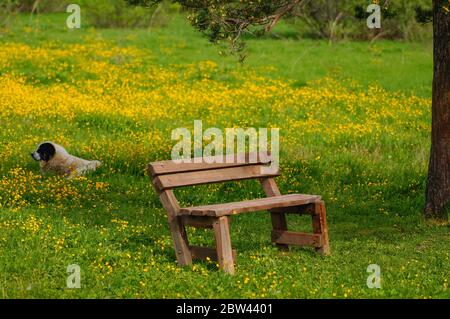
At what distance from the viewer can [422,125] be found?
57.2 feet

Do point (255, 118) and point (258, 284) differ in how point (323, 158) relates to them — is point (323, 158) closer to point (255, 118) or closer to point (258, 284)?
point (255, 118)

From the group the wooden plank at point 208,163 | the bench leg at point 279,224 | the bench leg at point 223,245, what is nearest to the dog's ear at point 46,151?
the wooden plank at point 208,163

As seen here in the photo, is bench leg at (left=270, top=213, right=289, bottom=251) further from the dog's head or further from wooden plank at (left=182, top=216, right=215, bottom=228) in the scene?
the dog's head

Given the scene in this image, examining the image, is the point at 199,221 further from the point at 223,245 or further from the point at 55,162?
the point at 55,162

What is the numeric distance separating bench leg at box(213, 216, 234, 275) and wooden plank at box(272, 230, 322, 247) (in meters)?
1.27

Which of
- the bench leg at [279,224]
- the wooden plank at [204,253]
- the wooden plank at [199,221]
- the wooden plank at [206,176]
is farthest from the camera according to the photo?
the bench leg at [279,224]

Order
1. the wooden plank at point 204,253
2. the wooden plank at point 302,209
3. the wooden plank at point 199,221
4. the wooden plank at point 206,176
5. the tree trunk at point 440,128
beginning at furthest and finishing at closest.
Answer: the tree trunk at point 440,128
the wooden plank at point 302,209
the wooden plank at point 206,176
the wooden plank at point 204,253
the wooden plank at point 199,221

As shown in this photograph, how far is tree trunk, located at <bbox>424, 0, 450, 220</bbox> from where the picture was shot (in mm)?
11023

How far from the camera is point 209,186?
42.2 feet

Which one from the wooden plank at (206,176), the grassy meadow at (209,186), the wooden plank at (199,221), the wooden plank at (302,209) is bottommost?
the grassy meadow at (209,186)

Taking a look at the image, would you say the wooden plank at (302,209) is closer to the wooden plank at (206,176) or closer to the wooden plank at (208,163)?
the wooden plank at (206,176)

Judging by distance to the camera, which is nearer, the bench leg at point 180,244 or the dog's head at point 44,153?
the bench leg at point 180,244

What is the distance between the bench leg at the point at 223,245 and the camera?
8.34m

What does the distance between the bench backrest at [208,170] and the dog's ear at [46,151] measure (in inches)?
162
